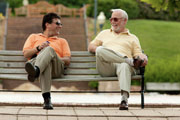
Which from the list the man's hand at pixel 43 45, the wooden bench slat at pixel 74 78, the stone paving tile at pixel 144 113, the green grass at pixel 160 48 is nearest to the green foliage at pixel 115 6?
the green grass at pixel 160 48

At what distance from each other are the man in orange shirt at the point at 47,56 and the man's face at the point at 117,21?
0.80 m

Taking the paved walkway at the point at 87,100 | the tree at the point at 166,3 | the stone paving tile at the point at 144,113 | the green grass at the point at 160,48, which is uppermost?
the tree at the point at 166,3

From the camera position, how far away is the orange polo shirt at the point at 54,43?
7.60 metres

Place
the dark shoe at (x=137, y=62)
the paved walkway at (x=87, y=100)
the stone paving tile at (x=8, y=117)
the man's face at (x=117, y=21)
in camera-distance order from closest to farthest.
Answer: the stone paving tile at (x=8, y=117) → the dark shoe at (x=137, y=62) → the man's face at (x=117, y=21) → the paved walkway at (x=87, y=100)

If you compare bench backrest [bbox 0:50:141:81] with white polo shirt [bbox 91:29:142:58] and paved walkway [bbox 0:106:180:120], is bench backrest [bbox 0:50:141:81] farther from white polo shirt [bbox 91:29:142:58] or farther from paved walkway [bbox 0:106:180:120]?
paved walkway [bbox 0:106:180:120]

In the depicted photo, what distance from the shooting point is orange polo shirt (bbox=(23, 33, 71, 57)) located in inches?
299

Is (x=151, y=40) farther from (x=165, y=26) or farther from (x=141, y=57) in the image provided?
(x=141, y=57)

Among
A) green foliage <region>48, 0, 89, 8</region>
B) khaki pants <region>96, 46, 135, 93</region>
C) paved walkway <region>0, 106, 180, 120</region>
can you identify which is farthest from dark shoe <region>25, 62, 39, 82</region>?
green foliage <region>48, 0, 89, 8</region>

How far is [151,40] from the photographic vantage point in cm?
2606

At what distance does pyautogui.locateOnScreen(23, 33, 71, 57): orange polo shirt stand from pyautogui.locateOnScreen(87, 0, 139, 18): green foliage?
→ 2571 cm

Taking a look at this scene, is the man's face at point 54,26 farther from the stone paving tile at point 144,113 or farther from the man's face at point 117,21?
the stone paving tile at point 144,113

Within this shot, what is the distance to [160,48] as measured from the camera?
2428cm

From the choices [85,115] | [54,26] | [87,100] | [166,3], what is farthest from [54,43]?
[87,100]

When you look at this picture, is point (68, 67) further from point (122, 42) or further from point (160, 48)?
point (160, 48)
